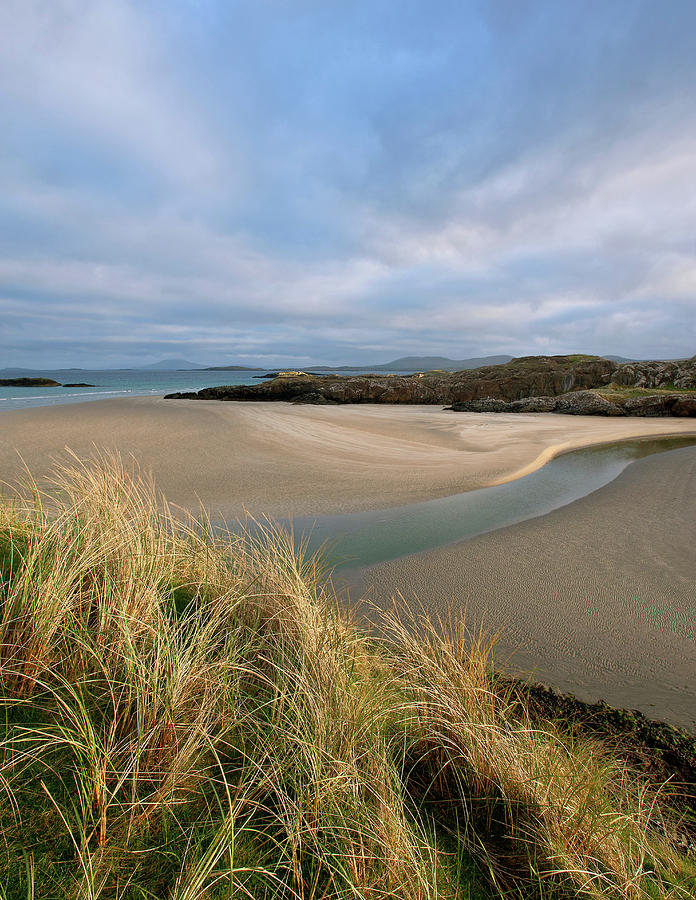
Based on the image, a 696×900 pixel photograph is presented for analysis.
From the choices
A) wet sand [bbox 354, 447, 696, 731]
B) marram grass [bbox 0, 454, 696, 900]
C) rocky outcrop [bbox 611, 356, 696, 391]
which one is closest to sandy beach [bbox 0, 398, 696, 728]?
wet sand [bbox 354, 447, 696, 731]

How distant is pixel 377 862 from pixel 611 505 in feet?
23.3

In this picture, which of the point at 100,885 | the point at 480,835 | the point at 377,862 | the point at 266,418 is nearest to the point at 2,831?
the point at 100,885

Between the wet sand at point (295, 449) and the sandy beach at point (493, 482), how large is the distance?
0.06 metres

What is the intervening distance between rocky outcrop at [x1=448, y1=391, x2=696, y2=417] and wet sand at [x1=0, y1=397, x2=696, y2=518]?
2.09m

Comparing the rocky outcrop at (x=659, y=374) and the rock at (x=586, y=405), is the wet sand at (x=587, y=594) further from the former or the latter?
the rocky outcrop at (x=659, y=374)

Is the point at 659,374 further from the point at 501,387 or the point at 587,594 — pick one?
the point at 587,594

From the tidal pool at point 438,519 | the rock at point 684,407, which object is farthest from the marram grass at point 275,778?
the rock at point 684,407

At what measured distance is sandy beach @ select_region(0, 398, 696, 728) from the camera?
3438 millimetres

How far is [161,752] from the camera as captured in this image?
1.74 m

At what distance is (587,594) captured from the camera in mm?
4277

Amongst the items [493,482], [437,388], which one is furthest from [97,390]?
[493,482]

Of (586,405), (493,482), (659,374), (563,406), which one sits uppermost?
(659,374)

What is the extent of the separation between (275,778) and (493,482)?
817 centimetres

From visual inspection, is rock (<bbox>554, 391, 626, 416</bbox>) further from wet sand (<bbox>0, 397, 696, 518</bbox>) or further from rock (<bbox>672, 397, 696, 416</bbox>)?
wet sand (<bbox>0, 397, 696, 518</bbox>)
